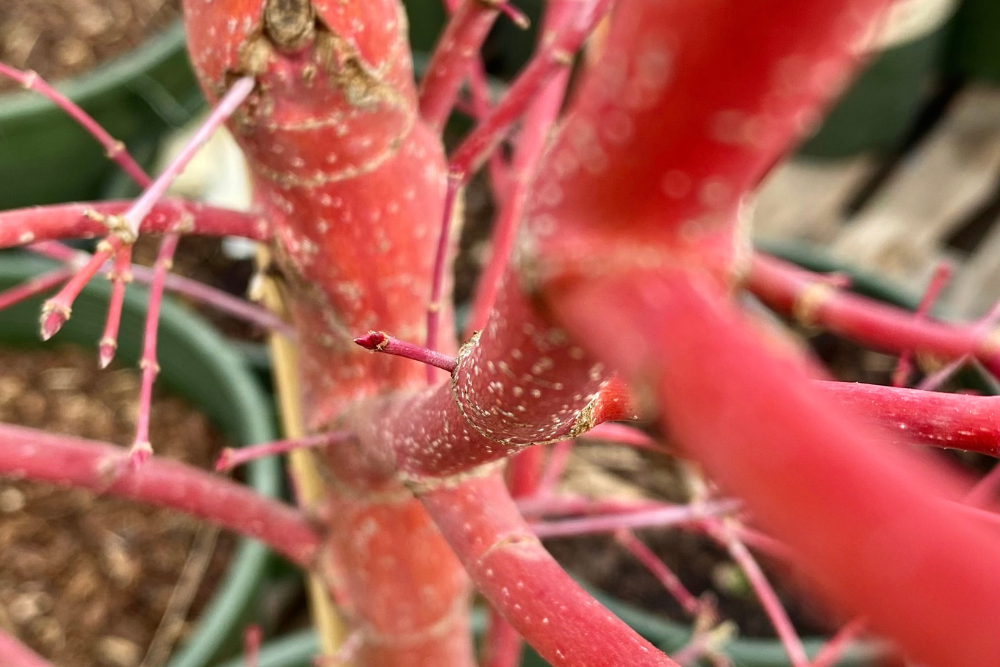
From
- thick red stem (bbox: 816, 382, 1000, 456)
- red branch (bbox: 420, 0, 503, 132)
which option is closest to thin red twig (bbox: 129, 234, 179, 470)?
red branch (bbox: 420, 0, 503, 132)

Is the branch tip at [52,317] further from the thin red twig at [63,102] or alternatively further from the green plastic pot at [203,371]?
the green plastic pot at [203,371]

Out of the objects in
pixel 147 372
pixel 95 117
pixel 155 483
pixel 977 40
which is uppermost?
pixel 977 40

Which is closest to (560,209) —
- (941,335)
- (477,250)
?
(941,335)

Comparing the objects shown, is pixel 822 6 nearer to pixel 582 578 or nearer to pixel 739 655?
pixel 739 655

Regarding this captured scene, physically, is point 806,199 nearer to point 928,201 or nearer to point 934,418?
point 928,201

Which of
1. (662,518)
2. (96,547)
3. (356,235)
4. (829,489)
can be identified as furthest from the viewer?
(96,547)

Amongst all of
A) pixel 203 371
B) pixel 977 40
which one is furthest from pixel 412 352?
pixel 977 40
